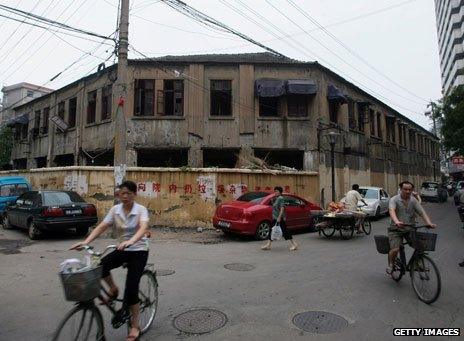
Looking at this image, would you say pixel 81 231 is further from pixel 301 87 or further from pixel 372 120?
pixel 372 120

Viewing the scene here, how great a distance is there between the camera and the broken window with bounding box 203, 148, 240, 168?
2180 cm

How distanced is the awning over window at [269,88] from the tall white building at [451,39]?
53860 millimetres

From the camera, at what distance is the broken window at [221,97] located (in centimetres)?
2145

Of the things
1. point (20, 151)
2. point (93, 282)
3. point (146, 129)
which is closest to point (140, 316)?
point (93, 282)

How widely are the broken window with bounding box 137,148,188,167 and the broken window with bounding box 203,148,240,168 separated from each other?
3.81 feet

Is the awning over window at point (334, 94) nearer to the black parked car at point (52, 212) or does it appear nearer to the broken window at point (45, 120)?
the black parked car at point (52, 212)

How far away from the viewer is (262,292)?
659 cm

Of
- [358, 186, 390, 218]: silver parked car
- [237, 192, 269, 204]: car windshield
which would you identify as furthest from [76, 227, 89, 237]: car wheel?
[358, 186, 390, 218]: silver parked car

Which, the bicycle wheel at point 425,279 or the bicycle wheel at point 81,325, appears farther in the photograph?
the bicycle wheel at point 425,279

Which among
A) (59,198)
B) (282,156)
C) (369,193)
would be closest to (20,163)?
(282,156)

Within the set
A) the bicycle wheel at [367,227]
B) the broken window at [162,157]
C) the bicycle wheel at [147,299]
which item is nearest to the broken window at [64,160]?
the broken window at [162,157]

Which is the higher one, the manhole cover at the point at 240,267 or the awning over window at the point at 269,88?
the awning over window at the point at 269,88

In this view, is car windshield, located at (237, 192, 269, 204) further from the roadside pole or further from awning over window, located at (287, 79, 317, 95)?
awning over window, located at (287, 79, 317, 95)

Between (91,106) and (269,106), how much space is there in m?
10.8
